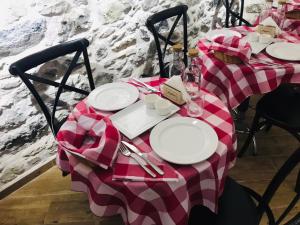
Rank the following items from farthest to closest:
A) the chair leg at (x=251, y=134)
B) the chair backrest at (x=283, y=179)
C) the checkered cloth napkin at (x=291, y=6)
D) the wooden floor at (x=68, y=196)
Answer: the checkered cloth napkin at (x=291, y=6)
the chair leg at (x=251, y=134)
the wooden floor at (x=68, y=196)
the chair backrest at (x=283, y=179)

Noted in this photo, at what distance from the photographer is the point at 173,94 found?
3.67 ft

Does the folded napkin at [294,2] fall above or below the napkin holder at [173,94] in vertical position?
above

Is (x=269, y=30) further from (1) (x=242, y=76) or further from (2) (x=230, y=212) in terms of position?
(2) (x=230, y=212)

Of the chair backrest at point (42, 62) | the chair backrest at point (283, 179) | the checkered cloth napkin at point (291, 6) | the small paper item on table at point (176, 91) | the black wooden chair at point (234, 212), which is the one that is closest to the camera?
the chair backrest at point (283, 179)

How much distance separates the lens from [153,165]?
0.85 metres

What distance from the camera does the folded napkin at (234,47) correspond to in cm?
130

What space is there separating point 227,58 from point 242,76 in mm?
118

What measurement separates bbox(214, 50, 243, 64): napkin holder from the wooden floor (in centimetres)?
77

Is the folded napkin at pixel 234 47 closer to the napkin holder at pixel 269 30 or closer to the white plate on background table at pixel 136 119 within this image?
the napkin holder at pixel 269 30

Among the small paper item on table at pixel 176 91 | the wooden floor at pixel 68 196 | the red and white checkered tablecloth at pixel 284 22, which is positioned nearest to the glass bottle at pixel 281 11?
the red and white checkered tablecloth at pixel 284 22

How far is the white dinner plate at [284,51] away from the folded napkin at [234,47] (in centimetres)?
17

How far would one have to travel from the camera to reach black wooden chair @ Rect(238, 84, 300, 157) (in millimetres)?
1455

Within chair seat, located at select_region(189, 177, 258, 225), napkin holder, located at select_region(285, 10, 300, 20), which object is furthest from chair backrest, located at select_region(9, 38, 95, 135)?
napkin holder, located at select_region(285, 10, 300, 20)

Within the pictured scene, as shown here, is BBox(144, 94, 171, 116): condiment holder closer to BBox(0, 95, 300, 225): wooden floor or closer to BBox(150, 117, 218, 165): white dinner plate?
BBox(150, 117, 218, 165): white dinner plate
